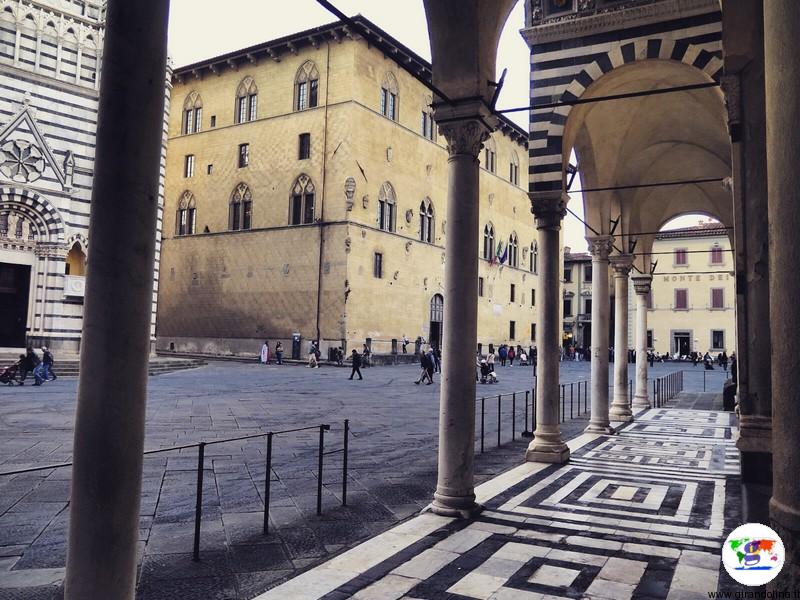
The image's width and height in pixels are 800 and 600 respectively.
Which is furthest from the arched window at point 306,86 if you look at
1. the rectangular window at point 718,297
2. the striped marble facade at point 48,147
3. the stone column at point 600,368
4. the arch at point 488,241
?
the rectangular window at point 718,297

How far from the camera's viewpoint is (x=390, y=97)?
33281 mm

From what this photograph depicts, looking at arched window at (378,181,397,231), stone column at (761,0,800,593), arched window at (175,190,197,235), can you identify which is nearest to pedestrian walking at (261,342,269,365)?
arched window at (378,181,397,231)

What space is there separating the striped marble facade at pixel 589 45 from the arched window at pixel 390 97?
80.2ft

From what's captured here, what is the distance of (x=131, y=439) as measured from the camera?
258 cm

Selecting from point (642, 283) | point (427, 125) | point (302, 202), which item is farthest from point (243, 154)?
point (642, 283)

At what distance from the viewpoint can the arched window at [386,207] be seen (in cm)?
3278

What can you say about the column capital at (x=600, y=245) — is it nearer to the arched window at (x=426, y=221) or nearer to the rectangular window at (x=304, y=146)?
the rectangular window at (x=304, y=146)

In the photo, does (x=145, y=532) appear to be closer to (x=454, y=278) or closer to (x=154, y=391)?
(x=454, y=278)

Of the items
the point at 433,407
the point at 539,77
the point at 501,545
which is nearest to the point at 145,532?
the point at 501,545

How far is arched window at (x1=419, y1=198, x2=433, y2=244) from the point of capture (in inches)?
1416

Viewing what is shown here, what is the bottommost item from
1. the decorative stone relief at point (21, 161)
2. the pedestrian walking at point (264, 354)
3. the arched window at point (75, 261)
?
the pedestrian walking at point (264, 354)

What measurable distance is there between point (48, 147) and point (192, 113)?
16.9m

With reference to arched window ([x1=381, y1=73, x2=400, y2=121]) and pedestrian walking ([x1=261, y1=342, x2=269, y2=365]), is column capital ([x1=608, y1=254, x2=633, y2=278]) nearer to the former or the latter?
pedestrian walking ([x1=261, y1=342, x2=269, y2=365])

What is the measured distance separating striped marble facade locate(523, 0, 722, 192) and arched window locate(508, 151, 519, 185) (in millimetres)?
35200
